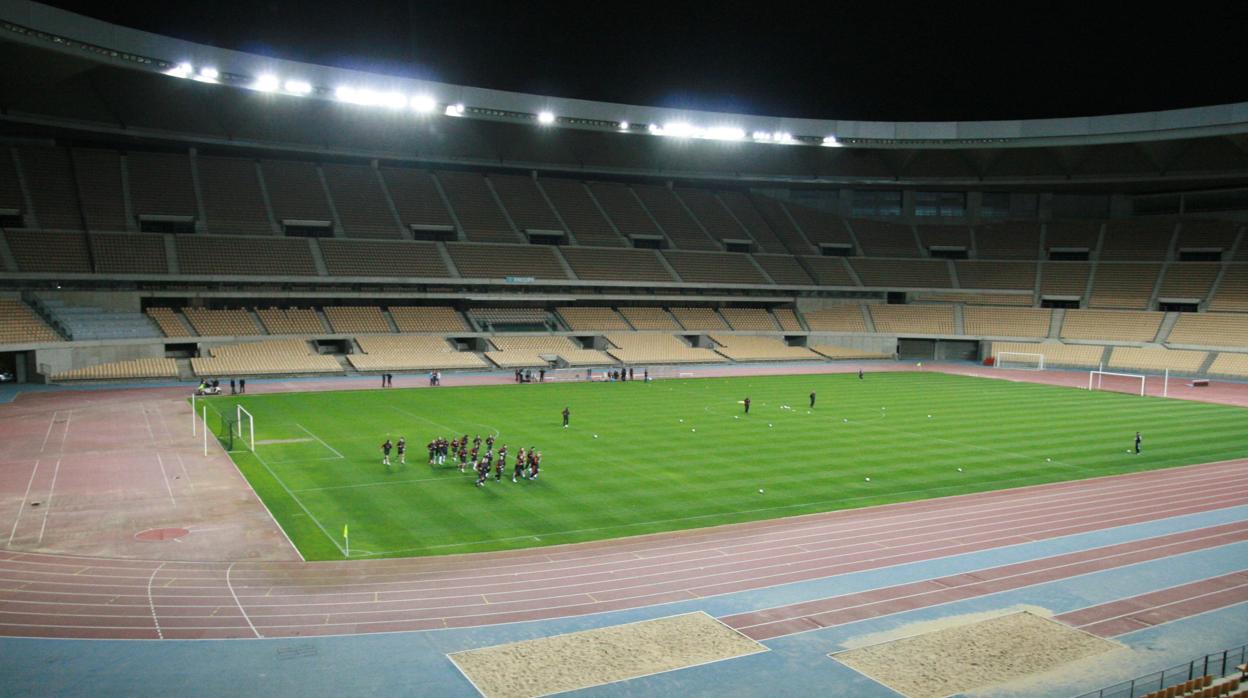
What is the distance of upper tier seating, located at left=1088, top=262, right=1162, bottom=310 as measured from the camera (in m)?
67.2

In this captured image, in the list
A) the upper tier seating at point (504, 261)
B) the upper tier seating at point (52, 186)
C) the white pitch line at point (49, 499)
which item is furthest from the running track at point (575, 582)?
the upper tier seating at point (504, 261)

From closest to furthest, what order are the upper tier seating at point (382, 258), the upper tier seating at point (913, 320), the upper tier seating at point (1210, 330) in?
the upper tier seating at point (382, 258) → the upper tier seating at point (1210, 330) → the upper tier seating at point (913, 320)

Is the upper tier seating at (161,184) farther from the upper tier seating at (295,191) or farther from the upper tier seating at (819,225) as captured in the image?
the upper tier seating at (819,225)

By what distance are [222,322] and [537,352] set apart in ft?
66.3

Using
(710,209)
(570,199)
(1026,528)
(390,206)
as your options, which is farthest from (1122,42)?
(390,206)

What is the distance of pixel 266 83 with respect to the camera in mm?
50125

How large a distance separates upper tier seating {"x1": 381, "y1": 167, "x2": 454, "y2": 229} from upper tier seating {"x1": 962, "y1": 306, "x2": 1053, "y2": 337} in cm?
4393

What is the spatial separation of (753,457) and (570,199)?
4864 cm

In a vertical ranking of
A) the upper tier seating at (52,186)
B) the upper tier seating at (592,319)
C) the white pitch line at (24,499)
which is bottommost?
the white pitch line at (24,499)

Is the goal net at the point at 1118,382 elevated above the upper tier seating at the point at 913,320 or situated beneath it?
situated beneath

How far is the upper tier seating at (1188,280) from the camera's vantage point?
2579 inches

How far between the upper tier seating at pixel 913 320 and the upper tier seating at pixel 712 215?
1358 cm

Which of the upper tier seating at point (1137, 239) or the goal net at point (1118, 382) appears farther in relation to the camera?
the upper tier seating at point (1137, 239)

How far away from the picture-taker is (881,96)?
62750 mm
